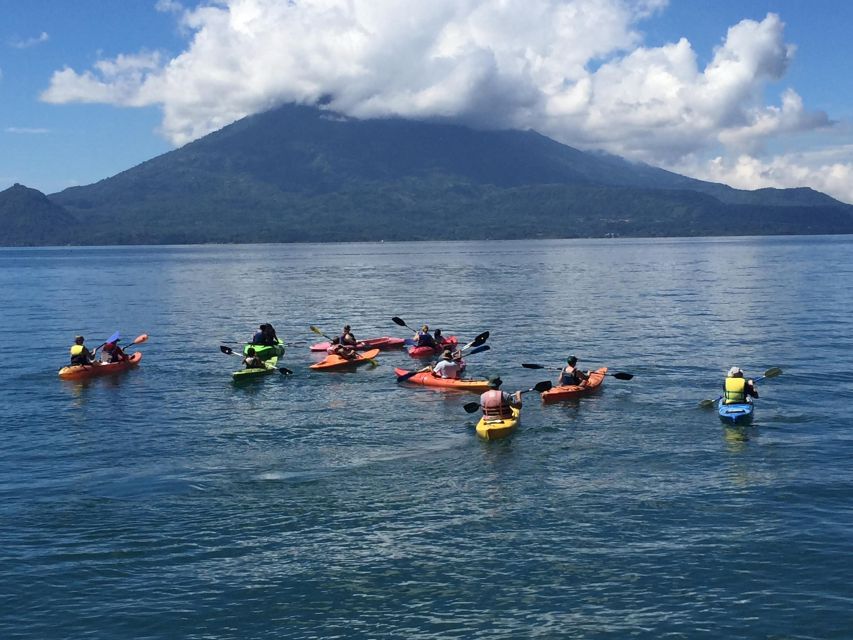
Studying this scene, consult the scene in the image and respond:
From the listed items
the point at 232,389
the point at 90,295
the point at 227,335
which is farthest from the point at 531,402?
the point at 90,295

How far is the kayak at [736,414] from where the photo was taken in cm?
3497

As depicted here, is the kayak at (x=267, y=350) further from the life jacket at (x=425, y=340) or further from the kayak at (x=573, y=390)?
the kayak at (x=573, y=390)

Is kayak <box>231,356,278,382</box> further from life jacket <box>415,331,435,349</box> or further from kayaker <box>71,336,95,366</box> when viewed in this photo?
life jacket <box>415,331,435,349</box>

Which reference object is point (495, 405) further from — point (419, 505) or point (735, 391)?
point (735, 391)

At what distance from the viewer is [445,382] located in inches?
1747

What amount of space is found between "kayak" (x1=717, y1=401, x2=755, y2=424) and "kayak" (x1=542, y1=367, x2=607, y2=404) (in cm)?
776

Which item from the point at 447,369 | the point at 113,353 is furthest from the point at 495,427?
the point at 113,353

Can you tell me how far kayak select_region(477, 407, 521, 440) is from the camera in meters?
33.8

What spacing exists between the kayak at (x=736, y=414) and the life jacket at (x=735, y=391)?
1.62 feet

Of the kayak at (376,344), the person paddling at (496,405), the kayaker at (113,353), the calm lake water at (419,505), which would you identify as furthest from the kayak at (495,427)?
the kayaker at (113,353)

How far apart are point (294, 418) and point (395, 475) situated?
33.6ft

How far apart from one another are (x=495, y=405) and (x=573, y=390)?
26.0ft

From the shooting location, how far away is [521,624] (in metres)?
19.3

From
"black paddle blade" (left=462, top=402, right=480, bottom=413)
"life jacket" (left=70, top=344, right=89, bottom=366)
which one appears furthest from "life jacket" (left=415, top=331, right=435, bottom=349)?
"life jacket" (left=70, top=344, right=89, bottom=366)
